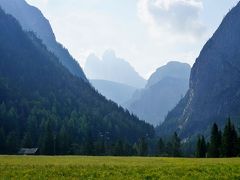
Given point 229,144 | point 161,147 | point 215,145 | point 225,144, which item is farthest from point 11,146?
point 229,144

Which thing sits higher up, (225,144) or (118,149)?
(118,149)

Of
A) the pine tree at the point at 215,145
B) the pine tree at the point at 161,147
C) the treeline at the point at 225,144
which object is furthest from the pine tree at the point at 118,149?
the pine tree at the point at 215,145

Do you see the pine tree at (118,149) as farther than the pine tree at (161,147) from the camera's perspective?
No

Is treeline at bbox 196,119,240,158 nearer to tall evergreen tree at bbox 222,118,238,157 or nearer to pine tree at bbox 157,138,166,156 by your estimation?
tall evergreen tree at bbox 222,118,238,157

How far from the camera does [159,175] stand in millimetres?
36188

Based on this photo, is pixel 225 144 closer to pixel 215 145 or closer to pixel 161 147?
pixel 215 145

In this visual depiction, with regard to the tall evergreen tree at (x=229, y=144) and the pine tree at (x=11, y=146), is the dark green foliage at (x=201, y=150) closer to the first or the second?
the tall evergreen tree at (x=229, y=144)

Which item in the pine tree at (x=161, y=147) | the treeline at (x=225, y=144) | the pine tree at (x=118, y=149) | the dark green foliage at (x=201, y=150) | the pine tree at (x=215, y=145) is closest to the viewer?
the treeline at (x=225, y=144)

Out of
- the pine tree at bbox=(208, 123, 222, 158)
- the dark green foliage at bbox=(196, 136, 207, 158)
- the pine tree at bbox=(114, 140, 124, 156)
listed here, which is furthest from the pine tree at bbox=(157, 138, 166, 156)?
the pine tree at bbox=(208, 123, 222, 158)

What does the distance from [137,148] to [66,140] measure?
1583 inches

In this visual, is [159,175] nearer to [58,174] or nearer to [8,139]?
[58,174]

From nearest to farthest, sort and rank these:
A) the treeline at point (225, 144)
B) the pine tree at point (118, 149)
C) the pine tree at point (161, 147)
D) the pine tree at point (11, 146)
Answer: the treeline at point (225, 144) → the pine tree at point (11, 146) → the pine tree at point (118, 149) → the pine tree at point (161, 147)

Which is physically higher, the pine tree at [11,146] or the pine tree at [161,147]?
the pine tree at [161,147]

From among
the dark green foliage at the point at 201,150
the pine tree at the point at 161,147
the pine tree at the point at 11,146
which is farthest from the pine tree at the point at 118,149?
the dark green foliage at the point at 201,150
